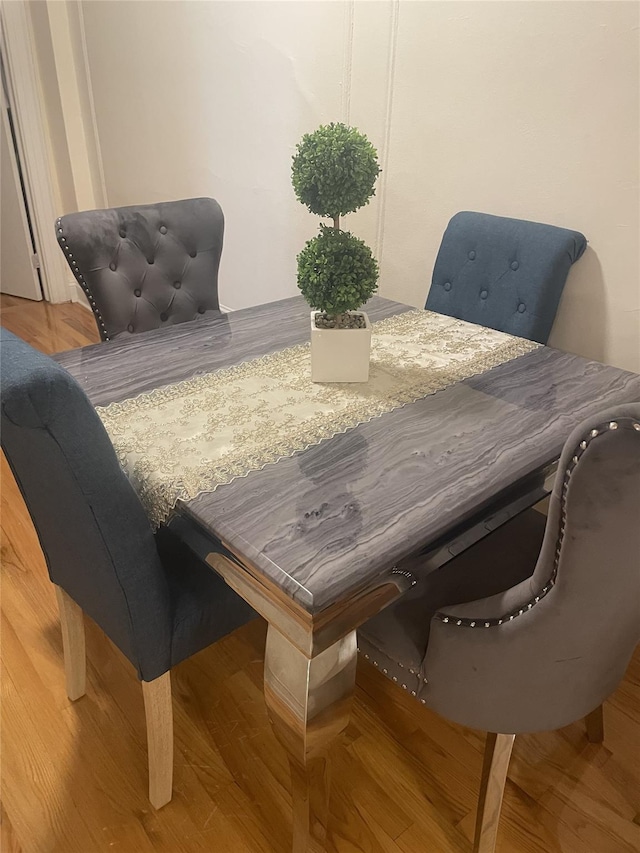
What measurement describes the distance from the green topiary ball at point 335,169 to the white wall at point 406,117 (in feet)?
2.77

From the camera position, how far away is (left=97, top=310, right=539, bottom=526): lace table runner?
1.07 m

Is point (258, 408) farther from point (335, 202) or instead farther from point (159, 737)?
point (159, 737)

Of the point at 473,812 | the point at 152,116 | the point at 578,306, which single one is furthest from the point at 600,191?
the point at 152,116

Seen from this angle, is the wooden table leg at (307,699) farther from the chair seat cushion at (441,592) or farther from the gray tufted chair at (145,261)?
the gray tufted chair at (145,261)

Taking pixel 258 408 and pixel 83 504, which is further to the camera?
pixel 258 408

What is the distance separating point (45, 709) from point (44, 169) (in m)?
3.49

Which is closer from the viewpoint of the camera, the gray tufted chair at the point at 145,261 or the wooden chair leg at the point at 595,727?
the wooden chair leg at the point at 595,727

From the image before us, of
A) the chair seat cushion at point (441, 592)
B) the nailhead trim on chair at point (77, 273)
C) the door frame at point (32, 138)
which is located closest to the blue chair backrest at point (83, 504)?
the chair seat cushion at point (441, 592)

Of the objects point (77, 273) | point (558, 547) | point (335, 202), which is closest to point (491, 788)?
point (558, 547)

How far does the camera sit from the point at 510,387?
1400 millimetres

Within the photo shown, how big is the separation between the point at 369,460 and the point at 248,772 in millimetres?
807

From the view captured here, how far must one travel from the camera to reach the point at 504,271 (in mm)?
1889

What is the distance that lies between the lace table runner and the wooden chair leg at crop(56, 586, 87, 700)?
0.49 meters

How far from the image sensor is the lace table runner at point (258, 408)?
1068 millimetres
